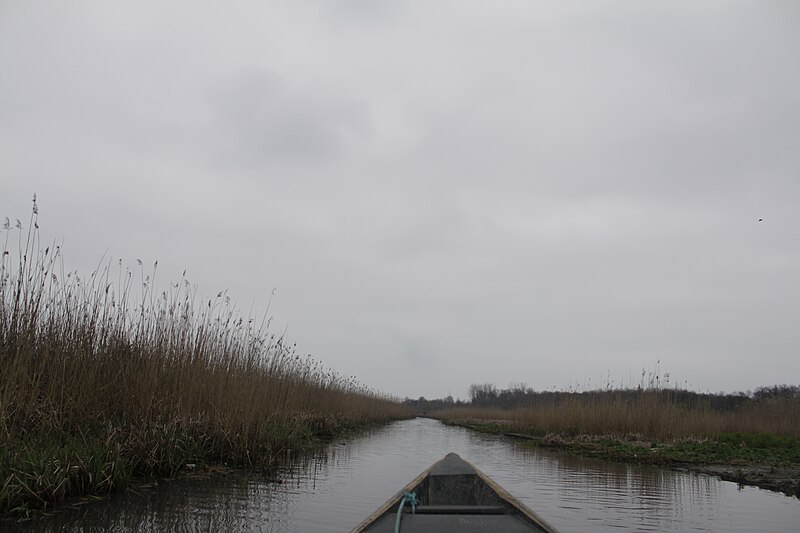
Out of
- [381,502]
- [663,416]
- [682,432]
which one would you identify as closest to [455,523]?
[381,502]

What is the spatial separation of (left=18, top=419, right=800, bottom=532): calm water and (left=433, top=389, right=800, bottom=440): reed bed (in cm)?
470

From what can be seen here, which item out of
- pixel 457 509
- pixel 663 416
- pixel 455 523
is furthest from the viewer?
pixel 663 416

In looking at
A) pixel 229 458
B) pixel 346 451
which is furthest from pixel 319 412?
pixel 229 458

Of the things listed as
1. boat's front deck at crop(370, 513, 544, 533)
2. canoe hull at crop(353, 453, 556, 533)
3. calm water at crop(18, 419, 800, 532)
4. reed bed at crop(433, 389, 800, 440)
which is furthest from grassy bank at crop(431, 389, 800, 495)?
boat's front deck at crop(370, 513, 544, 533)

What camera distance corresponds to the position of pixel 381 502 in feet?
18.5

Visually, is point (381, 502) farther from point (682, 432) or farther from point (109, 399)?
point (682, 432)

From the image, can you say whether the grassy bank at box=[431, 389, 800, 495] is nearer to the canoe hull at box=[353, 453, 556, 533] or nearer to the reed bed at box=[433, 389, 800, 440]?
the reed bed at box=[433, 389, 800, 440]

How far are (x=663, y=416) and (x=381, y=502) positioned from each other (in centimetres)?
1085

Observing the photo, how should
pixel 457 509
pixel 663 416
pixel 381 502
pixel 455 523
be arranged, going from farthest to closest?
pixel 663 416
pixel 381 502
pixel 457 509
pixel 455 523

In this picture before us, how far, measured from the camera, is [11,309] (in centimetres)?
538

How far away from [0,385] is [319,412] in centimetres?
1102

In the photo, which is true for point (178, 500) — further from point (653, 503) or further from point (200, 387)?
point (653, 503)

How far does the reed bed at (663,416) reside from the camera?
45.0 feet

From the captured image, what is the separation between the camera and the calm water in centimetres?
441
